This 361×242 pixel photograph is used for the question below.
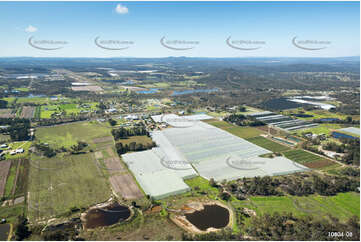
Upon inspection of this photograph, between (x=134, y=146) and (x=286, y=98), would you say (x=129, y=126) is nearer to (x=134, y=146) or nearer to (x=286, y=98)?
(x=134, y=146)

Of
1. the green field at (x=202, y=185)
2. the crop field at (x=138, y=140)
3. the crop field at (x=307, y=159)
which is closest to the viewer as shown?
the green field at (x=202, y=185)

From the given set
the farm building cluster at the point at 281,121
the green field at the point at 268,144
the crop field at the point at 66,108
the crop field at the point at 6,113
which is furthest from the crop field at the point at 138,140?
the crop field at the point at 6,113

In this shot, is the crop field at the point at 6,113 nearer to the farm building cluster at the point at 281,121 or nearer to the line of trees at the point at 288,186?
the line of trees at the point at 288,186

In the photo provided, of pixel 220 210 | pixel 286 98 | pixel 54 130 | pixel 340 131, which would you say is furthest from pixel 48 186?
pixel 286 98

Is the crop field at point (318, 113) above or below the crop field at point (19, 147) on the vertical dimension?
above

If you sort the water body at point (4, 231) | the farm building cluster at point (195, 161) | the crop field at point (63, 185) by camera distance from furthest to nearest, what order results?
the farm building cluster at point (195, 161) → the crop field at point (63, 185) → the water body at point (4, 231)
